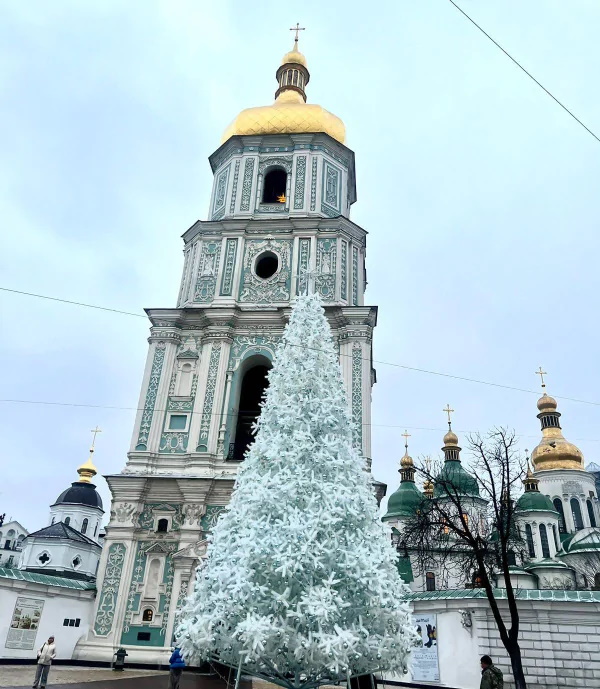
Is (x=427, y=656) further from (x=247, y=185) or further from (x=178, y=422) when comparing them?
(x=247, y=185)

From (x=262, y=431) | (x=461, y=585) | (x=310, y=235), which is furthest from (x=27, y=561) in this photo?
(x=262, y=431)

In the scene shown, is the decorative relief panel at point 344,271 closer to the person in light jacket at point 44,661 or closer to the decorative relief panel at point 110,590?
the decorative relief panel at point 110,590

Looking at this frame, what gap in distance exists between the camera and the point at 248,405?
2133 cm

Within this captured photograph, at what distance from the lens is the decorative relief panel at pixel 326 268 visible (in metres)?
21.4

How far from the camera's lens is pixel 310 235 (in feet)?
73.6

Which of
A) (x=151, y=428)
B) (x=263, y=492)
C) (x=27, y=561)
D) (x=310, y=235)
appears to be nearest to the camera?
(x=263, y=492)

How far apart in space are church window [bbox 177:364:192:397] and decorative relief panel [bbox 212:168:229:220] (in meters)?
6.81

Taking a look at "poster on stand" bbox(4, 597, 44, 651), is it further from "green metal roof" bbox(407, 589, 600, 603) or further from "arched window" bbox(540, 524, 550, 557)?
"arched window" bbox(540, 524, 550, 557)

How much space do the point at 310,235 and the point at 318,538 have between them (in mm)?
15468

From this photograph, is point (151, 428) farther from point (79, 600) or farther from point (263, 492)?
point (263, 492)

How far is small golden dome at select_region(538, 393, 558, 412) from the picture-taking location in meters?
50.0

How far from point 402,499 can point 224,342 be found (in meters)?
28.1

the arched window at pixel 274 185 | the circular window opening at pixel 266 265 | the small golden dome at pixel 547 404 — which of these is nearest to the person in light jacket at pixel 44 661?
the circular window opening at pixel 266 265

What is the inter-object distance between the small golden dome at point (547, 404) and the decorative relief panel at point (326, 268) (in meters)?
34.6
